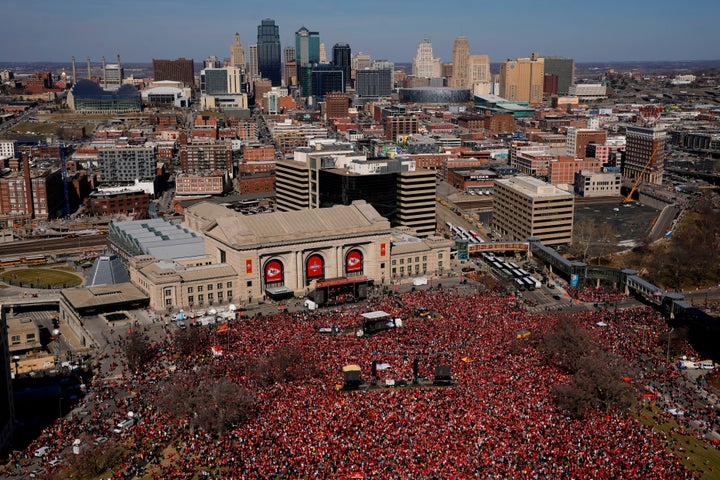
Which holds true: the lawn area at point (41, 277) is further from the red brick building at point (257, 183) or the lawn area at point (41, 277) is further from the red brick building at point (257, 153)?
the red brick building at point (257, 153)

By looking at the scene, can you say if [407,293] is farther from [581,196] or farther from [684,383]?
[581,196]

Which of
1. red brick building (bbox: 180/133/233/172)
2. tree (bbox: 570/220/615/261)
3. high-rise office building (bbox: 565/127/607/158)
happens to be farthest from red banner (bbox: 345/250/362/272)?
high-rise office building (bbox: 565/127/607/158)

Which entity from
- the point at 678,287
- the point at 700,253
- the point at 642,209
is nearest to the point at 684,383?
the point at 678,287

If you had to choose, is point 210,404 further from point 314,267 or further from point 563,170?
point 563,170

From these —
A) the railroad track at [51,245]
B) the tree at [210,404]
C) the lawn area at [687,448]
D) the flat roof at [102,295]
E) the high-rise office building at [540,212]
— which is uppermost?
the high-rise office building at [540,212]

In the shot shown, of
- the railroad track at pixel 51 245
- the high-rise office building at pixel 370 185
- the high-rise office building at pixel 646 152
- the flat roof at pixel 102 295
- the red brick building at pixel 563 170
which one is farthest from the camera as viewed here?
the high-rise office building at pixel 646 152

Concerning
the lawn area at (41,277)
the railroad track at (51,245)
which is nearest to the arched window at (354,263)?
the lawn area at (41,277)

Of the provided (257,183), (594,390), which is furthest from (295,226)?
(257,183)
